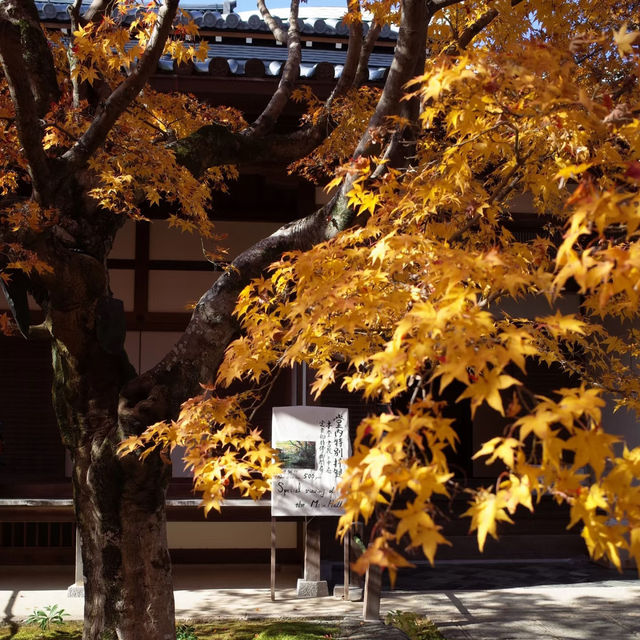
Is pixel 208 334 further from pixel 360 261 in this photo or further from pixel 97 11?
pixel 97 11

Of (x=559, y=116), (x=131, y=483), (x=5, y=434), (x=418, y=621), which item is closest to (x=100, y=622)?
(x=131, y=483)

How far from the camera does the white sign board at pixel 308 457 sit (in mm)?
7266

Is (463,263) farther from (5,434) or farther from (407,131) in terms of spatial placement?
(5,434)

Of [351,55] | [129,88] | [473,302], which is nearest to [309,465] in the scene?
[351,55]

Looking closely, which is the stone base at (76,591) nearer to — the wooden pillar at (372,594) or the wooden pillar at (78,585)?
the wooden pillar at (78,585)

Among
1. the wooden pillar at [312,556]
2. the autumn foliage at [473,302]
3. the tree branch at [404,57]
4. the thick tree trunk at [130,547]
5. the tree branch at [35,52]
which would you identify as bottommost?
the wooden pillar at [312,556]

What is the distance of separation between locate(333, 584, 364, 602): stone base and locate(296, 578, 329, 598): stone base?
0.15 m

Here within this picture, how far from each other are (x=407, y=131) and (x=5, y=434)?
263 inches

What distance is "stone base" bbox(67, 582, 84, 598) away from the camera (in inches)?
290

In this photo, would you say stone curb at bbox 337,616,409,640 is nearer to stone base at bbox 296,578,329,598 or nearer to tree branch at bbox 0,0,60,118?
stone base at bbox 296,578,329,598

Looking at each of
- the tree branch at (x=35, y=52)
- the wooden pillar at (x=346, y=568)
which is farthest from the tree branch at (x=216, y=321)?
the wooden pillar at (x=346, y=568)

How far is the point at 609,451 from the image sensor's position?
83.7 inches

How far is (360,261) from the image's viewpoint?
339 cm

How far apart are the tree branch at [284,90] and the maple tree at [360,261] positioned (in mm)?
20
